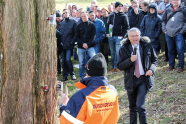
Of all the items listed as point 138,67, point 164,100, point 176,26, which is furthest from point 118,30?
point 138,67

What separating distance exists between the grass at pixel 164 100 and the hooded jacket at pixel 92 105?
8.21 feet

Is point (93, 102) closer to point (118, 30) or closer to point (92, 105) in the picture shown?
point (92, 105)

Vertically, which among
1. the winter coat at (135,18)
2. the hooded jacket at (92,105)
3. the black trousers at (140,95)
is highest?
the winter coat at (135,18)

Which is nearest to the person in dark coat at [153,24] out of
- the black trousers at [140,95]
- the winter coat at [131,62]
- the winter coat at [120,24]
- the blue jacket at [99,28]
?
the winter coat at [120,24]

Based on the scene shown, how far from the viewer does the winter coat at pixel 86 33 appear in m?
8.17

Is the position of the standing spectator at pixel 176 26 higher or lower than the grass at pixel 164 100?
higher

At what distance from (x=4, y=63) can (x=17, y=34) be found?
1.15ft

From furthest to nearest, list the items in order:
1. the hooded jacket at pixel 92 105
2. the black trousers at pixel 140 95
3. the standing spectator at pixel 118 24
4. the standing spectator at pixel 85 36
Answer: the standing spectator at pixel 118 24 → the standing spectator at pixel 85 36 → the black trousers at pixel 140 95 → the hooded jacket at pixel 92 105

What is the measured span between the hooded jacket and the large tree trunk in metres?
0.40

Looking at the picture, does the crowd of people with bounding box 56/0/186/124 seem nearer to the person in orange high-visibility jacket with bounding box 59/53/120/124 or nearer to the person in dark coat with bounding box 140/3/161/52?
the person in dark coat with bounding box 140/3/161/52

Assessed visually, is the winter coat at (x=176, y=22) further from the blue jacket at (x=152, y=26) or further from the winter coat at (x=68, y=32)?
the winter coat at (x=68, y=32)

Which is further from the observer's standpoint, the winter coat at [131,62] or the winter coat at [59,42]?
the winter coat at [59,42]

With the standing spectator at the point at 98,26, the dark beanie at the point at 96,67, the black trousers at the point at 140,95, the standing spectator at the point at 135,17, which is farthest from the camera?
the standing spectator at the point at 135,17

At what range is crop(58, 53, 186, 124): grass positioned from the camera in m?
5.19
